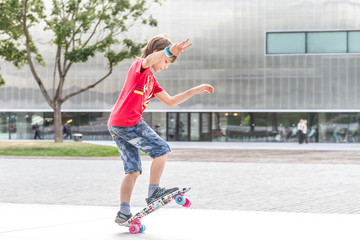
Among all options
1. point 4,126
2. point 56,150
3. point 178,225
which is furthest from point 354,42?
point 178,225

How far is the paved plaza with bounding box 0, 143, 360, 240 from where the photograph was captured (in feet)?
18.7

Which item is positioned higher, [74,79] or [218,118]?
[74,79]

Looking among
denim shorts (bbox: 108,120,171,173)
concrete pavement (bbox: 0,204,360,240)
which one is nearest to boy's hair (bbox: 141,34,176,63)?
denim shorts (bbox: 108,120,171,173)

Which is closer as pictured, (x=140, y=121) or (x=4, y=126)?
(x=140, y=121)

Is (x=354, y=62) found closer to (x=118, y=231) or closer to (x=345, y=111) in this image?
(x=345, y=111)

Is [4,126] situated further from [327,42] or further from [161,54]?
[161,54]

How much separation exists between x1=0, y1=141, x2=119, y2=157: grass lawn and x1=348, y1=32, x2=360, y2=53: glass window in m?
20.8

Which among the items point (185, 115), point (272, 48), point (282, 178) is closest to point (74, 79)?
point (185, 115)

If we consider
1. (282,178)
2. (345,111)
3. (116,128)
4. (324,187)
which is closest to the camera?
(116,128)

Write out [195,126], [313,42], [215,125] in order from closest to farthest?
1. [313,42]
2. [215,125]
3. [195,126]

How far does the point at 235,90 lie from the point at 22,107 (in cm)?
1561

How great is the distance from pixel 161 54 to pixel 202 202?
13.2 feet

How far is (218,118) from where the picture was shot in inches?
1564

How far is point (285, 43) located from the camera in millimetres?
38344
